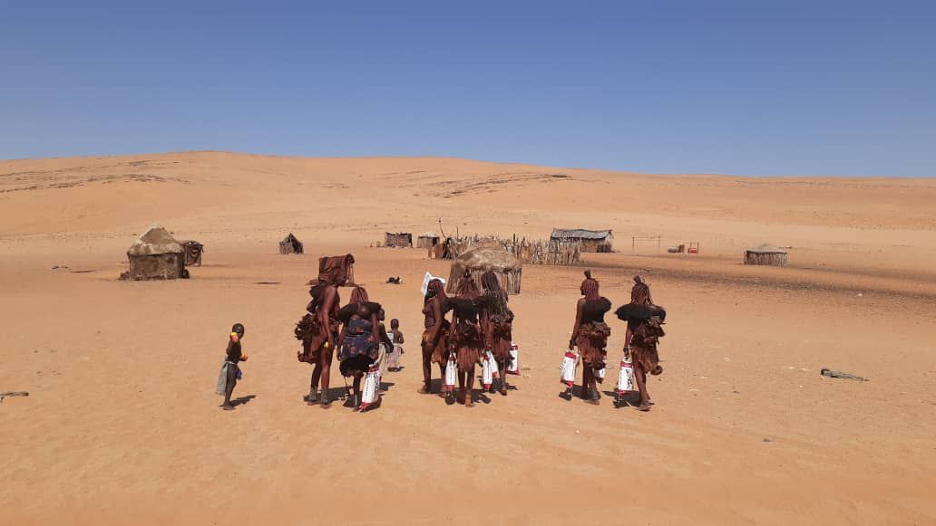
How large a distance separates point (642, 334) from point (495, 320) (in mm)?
1772

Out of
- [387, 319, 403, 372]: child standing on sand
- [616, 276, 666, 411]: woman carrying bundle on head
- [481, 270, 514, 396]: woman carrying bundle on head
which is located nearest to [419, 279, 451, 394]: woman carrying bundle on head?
[481, 270, 514, 396]: woman carrying bundle on head

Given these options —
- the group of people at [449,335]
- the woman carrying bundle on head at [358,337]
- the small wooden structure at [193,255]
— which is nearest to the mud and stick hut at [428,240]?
the small wooden structure at [193,255]

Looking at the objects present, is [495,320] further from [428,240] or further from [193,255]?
[428,240]

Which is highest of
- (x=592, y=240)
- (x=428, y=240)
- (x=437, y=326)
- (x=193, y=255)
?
(x=592, y=240)

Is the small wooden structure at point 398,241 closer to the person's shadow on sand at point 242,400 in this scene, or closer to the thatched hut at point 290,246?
the thatched hut at point 290,246

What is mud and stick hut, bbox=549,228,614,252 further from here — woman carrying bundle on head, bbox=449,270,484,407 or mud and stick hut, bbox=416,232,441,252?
woman carrying bundle on head, bbox=449,270,484,407

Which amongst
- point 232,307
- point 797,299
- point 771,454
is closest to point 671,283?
point 797,299

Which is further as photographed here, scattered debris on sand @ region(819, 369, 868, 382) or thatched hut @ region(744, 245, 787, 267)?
thatched hut @ region(744, 245, 787, 267)

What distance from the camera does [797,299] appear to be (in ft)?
59.8

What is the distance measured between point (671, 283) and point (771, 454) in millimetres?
15750

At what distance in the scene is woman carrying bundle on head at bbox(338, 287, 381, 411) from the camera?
24.0 feet

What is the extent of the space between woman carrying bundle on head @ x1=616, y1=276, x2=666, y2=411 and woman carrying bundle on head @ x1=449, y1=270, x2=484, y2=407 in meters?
1.71

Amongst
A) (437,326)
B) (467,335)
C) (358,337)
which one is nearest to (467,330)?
(467,335)

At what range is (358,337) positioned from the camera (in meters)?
7.35
